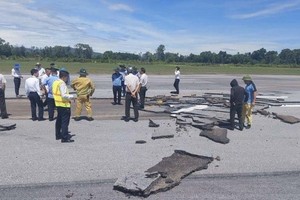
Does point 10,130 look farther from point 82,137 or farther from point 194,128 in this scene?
point 194,128

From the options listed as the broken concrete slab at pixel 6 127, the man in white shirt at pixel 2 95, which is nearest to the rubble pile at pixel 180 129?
the broken concrete slab at pixel 6 127

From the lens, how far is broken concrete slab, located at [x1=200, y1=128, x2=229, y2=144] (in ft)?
31.1

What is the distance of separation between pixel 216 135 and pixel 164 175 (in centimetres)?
388

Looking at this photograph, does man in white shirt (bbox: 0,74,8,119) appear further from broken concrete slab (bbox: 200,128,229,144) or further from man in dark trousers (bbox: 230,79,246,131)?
man in dark trousers (bbox: 230,79,246,131)

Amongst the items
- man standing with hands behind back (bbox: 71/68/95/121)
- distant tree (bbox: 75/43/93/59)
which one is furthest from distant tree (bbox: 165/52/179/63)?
man standing with hands behind back (bbox: 71/68/95/121)

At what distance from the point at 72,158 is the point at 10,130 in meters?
3.91

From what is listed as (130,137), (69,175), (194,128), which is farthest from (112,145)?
(194,128)

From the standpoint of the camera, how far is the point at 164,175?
642cm

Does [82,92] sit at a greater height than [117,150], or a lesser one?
greater

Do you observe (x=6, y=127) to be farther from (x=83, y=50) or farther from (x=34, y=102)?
(x=83, y=50)

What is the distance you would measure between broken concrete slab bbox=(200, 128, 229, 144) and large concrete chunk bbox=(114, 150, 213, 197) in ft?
6.44

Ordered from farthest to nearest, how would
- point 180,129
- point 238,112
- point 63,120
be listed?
point 238,112, point 180,129, point 63,120

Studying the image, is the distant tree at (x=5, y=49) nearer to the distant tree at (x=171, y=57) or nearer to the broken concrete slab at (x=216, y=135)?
the distant tree at (x=171, y=57)

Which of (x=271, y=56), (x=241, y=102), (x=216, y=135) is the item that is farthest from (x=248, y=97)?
(x=271, y=56)
